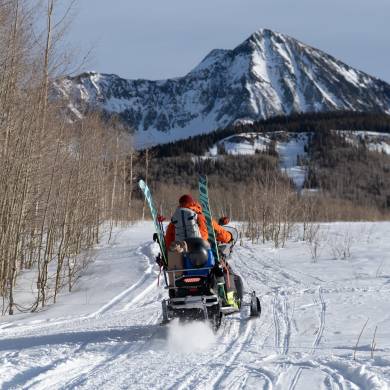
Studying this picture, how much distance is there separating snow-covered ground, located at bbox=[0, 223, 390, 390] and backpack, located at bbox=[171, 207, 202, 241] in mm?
1150

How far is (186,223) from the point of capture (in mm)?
7625

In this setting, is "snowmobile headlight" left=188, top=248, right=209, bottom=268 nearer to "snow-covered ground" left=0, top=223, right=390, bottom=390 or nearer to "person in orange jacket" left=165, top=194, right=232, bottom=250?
"person in orange jacket" left=165, top=194, right=232, bottom=250

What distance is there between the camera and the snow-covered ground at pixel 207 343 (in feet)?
16.9

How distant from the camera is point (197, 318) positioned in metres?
7.27

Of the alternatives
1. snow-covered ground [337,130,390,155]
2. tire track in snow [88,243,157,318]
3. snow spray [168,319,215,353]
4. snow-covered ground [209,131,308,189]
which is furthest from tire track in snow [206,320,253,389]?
snow-covered ground [337,130,390,155]

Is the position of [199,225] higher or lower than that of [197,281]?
higher

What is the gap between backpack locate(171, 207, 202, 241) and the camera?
25.0 feet

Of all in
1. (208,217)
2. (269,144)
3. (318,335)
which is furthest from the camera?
(269,144)

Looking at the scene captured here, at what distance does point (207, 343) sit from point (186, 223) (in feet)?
5.24

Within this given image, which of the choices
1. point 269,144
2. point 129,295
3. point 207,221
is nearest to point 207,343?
point 207,221

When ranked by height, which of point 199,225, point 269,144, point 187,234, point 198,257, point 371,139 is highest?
point 371,139

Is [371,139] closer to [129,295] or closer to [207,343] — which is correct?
[129,295]

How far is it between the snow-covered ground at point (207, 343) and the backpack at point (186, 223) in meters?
1.15

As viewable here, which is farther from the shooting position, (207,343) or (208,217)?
(208,217)
